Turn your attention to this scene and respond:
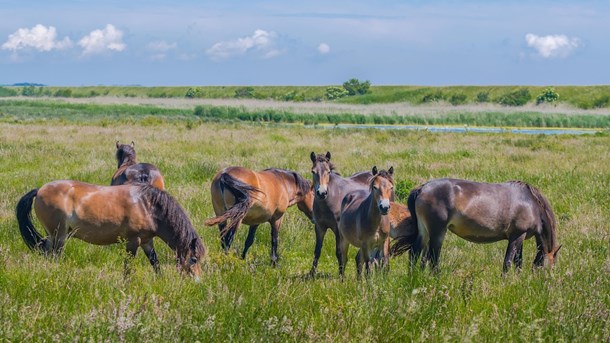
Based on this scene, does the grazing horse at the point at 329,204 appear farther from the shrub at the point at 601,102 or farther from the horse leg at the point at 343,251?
the shrub at the point at 601,102

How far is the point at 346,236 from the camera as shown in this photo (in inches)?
336

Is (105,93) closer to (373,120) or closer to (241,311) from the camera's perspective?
(373,120)

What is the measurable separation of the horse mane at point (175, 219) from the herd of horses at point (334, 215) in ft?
0.04

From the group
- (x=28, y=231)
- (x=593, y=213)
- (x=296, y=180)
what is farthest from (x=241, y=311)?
(x=593, y=213)

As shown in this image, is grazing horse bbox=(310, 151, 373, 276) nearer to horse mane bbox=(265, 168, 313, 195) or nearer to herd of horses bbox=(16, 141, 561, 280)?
herd of horses bbox=(16, 141, 561, 280)

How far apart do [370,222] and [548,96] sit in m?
101

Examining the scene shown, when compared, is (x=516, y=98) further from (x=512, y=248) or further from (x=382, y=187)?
(x=382, y=187)

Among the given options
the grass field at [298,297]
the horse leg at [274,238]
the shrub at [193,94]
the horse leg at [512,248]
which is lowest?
the shrub at [193,94]

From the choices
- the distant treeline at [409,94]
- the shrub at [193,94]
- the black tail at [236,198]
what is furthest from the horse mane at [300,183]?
the shrub at [193,94]

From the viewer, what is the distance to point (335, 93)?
454ft

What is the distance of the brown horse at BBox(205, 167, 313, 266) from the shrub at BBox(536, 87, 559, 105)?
9524 cm

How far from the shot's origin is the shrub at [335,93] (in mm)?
137375

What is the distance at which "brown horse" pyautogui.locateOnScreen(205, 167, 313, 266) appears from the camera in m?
9.94

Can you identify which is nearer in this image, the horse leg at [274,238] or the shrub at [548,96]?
the horse leg at [274,238]
